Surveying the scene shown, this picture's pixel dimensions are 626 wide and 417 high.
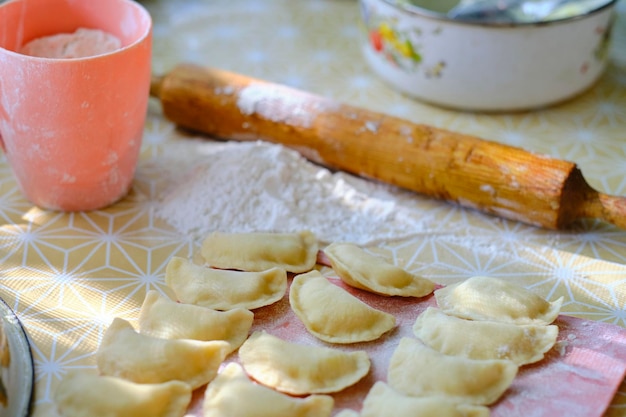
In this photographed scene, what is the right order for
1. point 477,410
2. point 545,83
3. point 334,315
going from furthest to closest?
point 545,83
point 334,315
point 477,410

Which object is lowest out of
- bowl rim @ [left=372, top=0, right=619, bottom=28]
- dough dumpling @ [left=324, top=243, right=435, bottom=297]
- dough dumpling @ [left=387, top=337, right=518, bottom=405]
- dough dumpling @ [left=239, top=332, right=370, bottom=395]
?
dough dumpling @ [left=239, top=332, right=370, bottom=395]

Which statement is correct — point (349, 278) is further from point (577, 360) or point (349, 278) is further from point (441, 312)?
point (577, 360)

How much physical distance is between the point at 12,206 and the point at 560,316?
729 millimetres

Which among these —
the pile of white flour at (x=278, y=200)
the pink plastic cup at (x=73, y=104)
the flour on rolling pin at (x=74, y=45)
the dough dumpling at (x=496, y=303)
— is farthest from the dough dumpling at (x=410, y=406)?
the flour on rolling pin at (x=74, y=45)

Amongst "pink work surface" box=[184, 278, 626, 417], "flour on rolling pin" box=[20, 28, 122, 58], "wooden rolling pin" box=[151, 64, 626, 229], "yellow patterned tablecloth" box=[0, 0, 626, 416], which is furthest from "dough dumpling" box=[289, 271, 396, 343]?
"flour on rolling pin" box=[20, 28, 122, 58]

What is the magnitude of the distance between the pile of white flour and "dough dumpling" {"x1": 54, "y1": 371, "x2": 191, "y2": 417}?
0.98 ft

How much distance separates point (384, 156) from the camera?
40.5 inches

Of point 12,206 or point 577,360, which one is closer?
point 577,360

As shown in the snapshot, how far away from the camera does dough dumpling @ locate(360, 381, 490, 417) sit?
2.06 feet

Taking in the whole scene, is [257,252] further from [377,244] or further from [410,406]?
[410,406]

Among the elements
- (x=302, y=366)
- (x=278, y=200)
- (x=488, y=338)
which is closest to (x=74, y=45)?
(x=278, y=200)

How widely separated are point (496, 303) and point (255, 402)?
11.6 inches

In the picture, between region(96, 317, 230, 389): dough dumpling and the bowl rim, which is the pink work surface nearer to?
region(96, 317, 230, 389): dough dumpling

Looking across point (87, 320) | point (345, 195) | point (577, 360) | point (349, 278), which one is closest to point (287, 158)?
point (345, 195)
